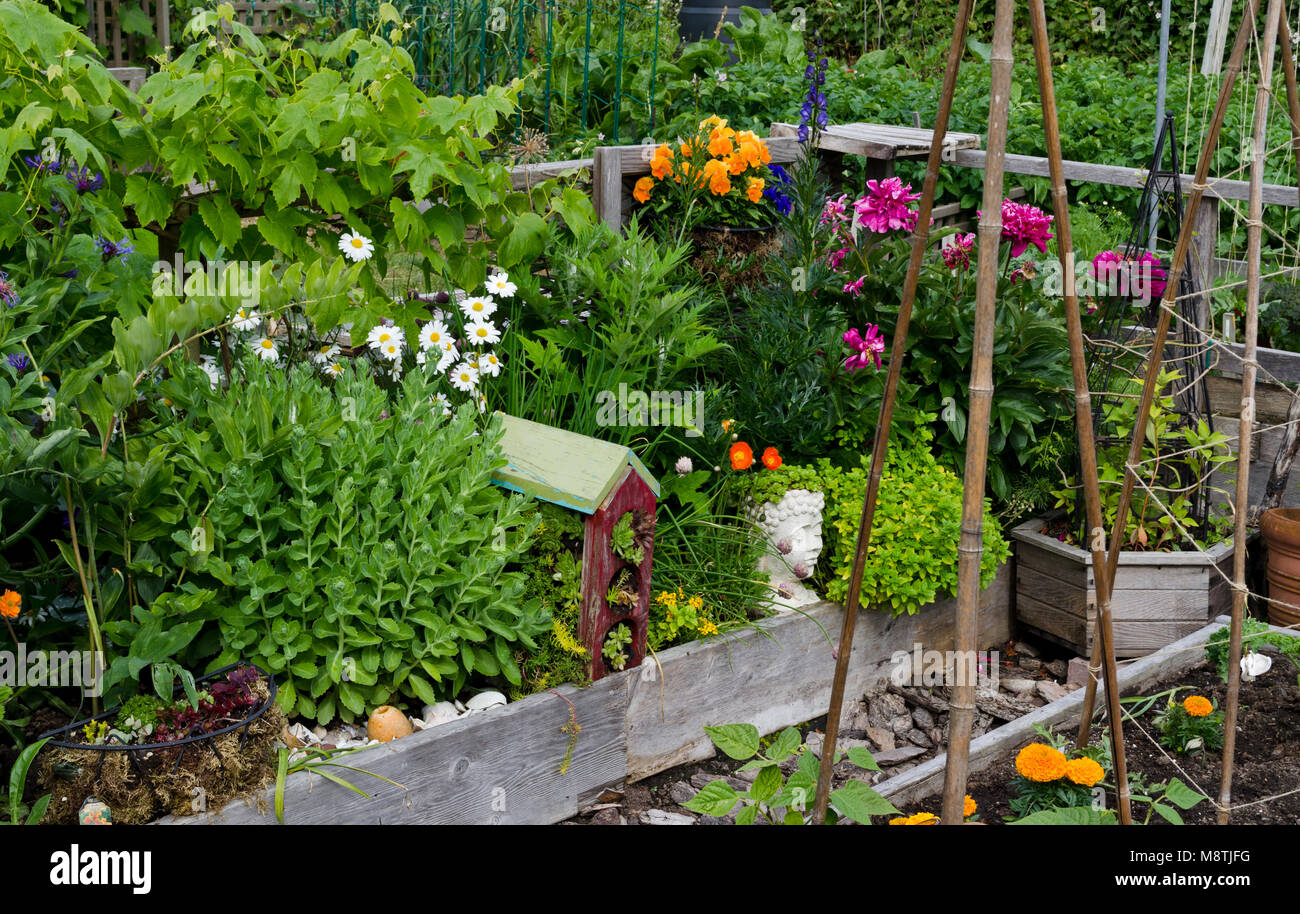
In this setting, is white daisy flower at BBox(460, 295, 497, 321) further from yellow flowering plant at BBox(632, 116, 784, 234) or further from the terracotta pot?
the terracotta pot

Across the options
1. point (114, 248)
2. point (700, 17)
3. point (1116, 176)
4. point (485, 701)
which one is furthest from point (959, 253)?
point (700, 17)

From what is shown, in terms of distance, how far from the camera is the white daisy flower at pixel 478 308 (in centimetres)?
324

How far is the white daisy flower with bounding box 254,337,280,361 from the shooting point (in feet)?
9.70

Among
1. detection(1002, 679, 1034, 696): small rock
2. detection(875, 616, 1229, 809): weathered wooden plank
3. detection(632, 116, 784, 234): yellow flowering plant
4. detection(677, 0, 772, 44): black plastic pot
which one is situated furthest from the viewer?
detection(677, 0, 772, 44): black plastic pot

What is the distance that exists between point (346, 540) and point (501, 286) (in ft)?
3.30

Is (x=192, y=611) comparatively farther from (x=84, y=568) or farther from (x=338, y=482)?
(x=338, y=482)

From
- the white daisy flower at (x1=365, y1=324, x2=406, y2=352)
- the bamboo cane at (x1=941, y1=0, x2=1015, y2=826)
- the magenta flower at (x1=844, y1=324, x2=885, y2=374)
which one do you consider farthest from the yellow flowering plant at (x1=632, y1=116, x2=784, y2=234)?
the bamboo cane at (x1=941, y1=0, x2=1015, y2=826)

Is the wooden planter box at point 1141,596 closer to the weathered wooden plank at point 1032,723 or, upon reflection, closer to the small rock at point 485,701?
the weathered wooden plank at point 1032,723

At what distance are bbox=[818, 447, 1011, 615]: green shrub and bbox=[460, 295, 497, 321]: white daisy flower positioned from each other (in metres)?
1.11

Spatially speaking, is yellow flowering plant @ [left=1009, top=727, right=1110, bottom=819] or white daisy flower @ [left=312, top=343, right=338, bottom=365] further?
white daisy flower @ [left=312, top=343, right=338, bottom=365]

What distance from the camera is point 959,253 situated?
3.92m

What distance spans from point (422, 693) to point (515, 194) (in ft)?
4.90

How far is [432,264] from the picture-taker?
3227mm

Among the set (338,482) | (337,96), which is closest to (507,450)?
(338,482)
